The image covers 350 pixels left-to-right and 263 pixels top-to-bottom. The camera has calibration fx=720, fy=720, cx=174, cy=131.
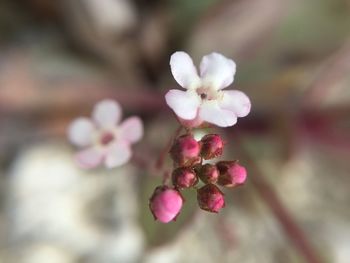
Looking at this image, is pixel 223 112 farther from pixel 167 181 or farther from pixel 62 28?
pixel 62 28

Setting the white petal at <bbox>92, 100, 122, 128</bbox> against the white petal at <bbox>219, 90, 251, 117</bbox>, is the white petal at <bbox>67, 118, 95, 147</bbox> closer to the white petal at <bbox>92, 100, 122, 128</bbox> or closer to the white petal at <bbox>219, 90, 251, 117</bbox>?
the white petal at <bbox>92, 100, 122, 128</bbox>

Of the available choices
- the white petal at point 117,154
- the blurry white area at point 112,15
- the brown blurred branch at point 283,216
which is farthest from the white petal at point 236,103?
the blurry white area at point 112,15

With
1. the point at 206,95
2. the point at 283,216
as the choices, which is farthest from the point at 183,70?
the point at 283,216

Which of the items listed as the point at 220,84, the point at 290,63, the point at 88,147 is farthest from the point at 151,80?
the point at 220,84

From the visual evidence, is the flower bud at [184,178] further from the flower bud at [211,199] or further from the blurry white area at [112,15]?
the blurry white area at [112,15]

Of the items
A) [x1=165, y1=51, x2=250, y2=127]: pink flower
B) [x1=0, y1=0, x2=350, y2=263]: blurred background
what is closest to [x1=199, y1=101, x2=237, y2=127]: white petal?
[x1=165, y1=51, x2=250, y2=127]: pink flower
